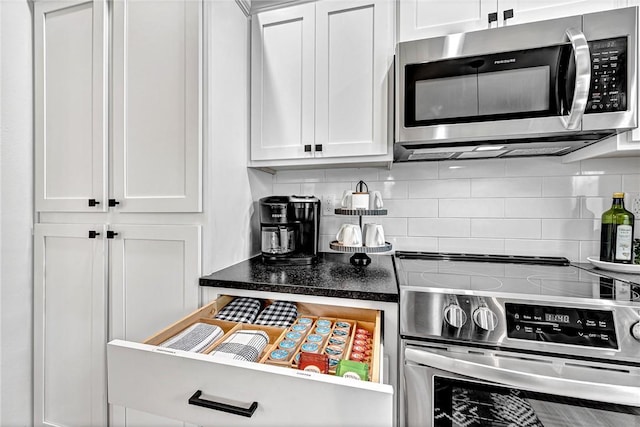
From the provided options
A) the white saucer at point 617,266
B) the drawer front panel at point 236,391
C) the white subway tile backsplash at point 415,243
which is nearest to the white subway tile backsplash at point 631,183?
the white saucer at point 617,266

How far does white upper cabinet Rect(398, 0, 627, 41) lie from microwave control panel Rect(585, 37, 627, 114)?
217mm

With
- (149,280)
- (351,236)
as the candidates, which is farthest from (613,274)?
(149,280)

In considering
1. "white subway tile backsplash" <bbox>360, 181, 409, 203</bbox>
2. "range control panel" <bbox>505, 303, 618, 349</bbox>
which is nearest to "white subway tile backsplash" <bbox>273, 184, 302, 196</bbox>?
"white subway tile backsplash" <bbox>360, 181, 409, 203</bbox>

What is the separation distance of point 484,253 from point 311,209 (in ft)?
2.97

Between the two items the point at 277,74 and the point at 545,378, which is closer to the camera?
the point at 545,378

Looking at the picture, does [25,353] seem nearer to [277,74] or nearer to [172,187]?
[172,187]

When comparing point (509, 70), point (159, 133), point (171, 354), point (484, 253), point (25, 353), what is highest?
point (509, 70)

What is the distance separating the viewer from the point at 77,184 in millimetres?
1374

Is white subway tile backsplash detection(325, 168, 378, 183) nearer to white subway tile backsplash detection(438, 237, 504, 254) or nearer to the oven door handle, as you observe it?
white subway tile backsplash detection(438, 237, 504, 254)

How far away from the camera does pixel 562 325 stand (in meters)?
0.86

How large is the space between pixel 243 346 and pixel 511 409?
77cm

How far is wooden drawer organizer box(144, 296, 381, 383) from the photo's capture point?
792 mm

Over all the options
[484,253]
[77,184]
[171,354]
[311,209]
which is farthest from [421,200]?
[77,184]

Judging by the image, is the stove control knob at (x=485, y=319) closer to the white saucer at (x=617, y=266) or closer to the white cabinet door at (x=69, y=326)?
the white saucer at (x=617, y=266)
